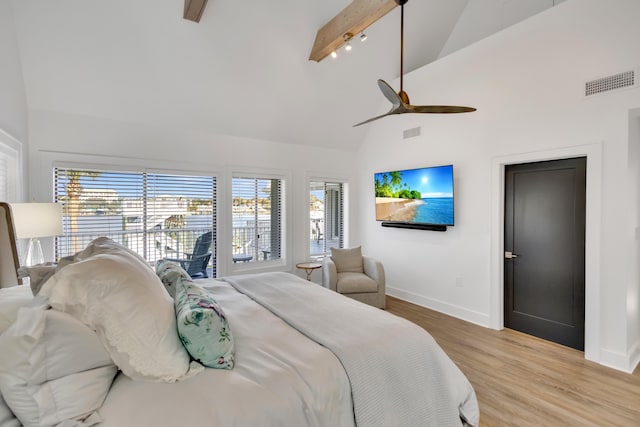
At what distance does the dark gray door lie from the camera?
10.00 feet

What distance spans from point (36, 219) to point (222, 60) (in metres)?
2.50

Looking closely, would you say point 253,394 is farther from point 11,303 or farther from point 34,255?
point 34,255

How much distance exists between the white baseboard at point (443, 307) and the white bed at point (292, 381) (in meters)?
2.17

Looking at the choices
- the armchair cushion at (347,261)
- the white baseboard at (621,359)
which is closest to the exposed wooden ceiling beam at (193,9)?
the armchair cushion at (347,261)

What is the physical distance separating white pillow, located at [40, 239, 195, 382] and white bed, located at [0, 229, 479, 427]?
1 centimetres

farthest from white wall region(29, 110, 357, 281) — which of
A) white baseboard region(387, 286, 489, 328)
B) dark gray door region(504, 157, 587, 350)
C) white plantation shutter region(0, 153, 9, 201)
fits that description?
dark gray door region(504, 157, 587, 350)

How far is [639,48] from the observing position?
2580 mm

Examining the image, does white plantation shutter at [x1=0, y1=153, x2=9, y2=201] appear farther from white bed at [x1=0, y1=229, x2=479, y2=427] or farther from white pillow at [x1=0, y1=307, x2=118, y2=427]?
white pillow at [x1=0, y1=307, x2=118, y2=427]

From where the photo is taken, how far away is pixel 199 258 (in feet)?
13.9

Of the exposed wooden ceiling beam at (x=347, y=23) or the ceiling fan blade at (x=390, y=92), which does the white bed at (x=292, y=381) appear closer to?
the ceiling fan blade at (x=390, y=92)

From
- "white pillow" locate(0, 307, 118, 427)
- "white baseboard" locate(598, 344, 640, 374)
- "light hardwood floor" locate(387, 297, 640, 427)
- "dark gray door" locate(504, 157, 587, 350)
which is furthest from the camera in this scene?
"dark gray door" locate(504, 157, 587, 350)

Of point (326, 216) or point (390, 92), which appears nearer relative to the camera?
point (390, 92)

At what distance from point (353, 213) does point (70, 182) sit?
414 cm

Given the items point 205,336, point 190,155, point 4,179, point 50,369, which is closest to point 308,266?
point 190,155
